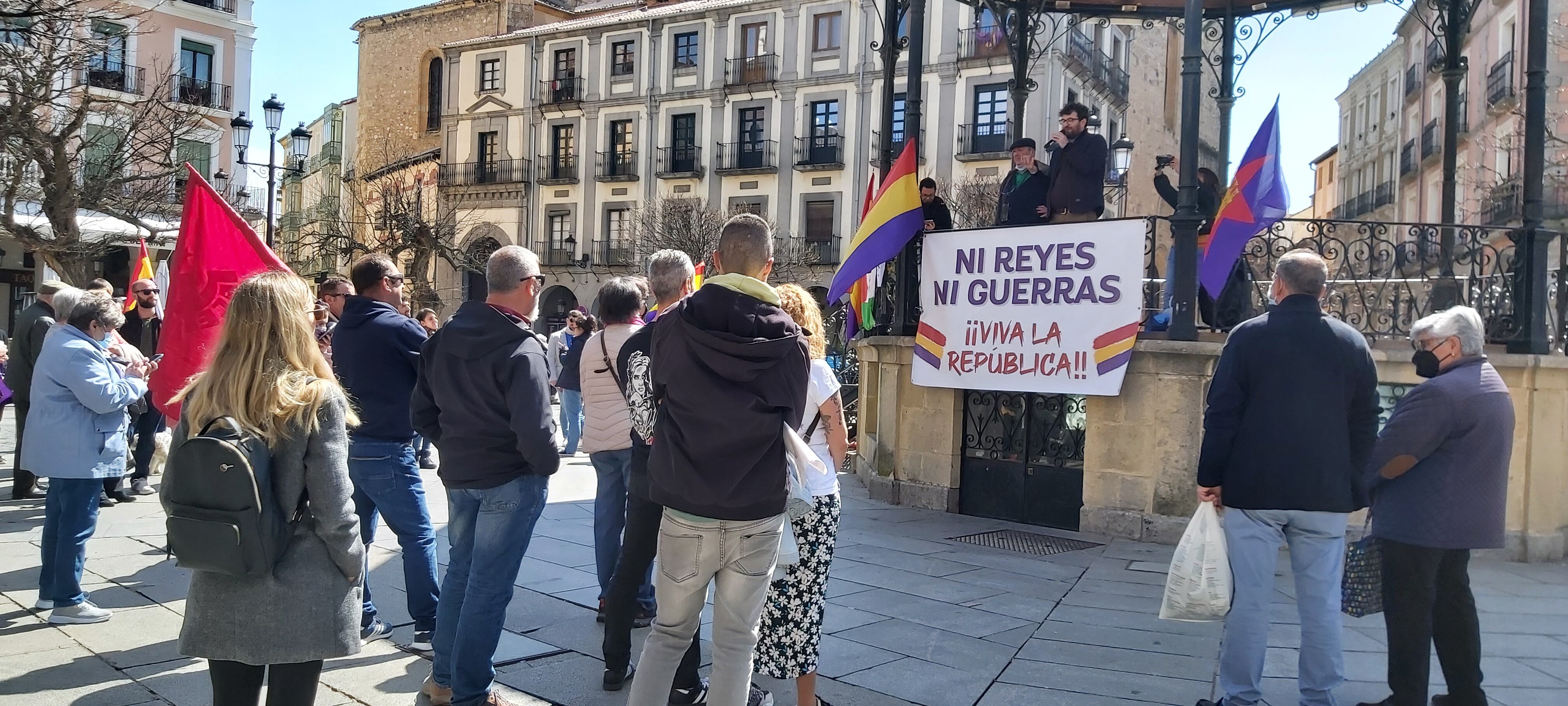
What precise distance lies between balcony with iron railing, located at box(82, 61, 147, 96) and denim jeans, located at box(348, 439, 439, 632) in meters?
21.6

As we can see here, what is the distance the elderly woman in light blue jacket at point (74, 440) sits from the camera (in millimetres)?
5059

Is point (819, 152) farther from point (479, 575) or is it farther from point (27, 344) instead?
point (479, 575)

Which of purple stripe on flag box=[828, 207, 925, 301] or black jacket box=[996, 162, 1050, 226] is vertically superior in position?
black jacket box=[996, 162, 1050, 226]

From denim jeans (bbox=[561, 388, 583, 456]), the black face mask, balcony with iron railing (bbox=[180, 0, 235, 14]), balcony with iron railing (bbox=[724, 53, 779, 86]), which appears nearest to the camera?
the black face mask

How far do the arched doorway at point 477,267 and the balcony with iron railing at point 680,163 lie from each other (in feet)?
22.9

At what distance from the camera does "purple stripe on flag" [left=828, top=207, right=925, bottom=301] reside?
28.5 ft

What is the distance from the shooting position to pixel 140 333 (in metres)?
10.2

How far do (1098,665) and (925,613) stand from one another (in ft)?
3.50

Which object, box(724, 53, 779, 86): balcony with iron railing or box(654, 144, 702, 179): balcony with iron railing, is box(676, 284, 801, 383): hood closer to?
box(724, 53, 779, 86): balcony with iron railing

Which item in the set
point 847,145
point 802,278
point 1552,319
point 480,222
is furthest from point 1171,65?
point 1552,319

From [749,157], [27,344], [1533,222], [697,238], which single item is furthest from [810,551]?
[749,157]

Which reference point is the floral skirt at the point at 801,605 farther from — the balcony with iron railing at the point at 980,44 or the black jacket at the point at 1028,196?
the balcony with iron railing at the point at 980,44

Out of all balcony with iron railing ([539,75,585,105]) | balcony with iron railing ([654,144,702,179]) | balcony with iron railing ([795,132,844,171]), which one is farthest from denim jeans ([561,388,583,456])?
balcony with iron railing ([539,75,585,105])

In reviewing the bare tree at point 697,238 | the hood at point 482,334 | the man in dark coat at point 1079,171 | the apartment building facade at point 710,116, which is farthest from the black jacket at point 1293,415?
the bare tree at point 697,238
